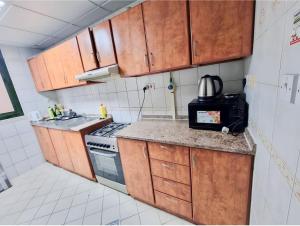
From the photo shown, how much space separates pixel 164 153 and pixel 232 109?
66cm

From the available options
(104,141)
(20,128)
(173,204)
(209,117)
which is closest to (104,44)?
(104,141)

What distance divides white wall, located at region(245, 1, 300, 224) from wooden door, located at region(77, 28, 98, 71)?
59.8 inches

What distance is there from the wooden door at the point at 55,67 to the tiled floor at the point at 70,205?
153 centimetres

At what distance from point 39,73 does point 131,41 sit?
2032 mm

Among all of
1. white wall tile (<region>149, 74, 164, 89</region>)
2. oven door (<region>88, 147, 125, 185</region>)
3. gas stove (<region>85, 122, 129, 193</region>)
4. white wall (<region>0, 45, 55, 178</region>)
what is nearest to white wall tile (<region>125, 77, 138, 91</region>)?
white wall tile (<region>149, 74, 164, 89</region>)

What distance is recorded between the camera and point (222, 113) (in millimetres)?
1134

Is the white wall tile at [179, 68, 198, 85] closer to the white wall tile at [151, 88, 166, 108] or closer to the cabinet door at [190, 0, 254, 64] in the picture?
the white wall tile at [151, 88, 166, 108]

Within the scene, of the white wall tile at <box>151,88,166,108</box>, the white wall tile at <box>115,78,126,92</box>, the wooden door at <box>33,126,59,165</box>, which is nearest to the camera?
the white wall tile at <box>151,88,166,108</box>

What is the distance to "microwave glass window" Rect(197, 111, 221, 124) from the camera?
117cm

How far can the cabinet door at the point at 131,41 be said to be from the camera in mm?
1271

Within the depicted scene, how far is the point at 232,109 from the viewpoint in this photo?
1097 mm

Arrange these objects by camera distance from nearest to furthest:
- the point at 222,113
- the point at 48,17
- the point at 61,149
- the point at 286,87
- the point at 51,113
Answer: the point at 286,87
the point at 222,113
the point at 48,17
the point at 61,149
the point at 51,113

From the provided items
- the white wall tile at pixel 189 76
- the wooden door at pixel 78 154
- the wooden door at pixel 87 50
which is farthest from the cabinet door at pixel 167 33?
the wooden door at pixel 78 154

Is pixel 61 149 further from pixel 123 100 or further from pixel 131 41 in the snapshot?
pixel 131 41
